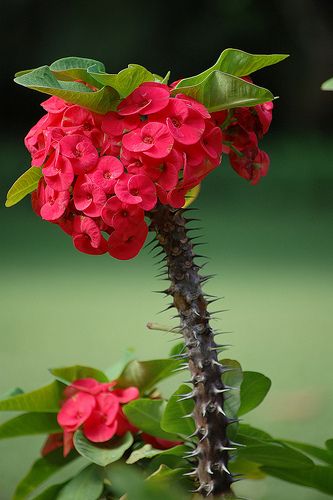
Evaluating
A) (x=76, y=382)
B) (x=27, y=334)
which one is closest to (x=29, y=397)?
(x=76, y=382)

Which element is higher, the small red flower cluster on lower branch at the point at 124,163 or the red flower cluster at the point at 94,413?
the small red flower cluster on lower branch at the point at 124,163

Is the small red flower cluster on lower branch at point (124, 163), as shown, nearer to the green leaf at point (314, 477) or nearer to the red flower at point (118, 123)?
the red flower at point (118, 123)

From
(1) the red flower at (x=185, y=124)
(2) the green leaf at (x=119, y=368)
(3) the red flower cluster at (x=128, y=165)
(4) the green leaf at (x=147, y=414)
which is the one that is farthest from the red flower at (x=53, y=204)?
(2) the green leaf at (x=119, y=368)

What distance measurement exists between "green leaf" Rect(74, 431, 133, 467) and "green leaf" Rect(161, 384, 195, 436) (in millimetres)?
85

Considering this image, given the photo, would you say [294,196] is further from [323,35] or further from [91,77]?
[91,77]

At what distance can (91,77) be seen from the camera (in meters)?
0.86

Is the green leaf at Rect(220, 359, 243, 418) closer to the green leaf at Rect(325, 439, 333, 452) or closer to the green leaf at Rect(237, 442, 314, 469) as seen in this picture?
the green leaf at Rect(237, 442, 314, 469)

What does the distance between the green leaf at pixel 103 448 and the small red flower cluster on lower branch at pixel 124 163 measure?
A: 24 centimetres

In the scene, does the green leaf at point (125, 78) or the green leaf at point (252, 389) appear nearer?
the green leaf at point (125, 78)


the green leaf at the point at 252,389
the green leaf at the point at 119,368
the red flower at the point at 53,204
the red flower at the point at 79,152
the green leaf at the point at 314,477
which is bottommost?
the green leaf at the point at 314,477

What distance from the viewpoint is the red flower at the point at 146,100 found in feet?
2.76

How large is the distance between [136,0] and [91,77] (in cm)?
719

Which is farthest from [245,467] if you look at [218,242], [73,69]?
[218,242]

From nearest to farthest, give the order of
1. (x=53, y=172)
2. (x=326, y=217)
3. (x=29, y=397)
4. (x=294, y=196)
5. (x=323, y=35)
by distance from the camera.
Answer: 1. (x=53, y=172)
2. (x=29, y=397)
3. (x=326, y=217)
4. (x=294, y=196)
5. (x=323, y=35)
